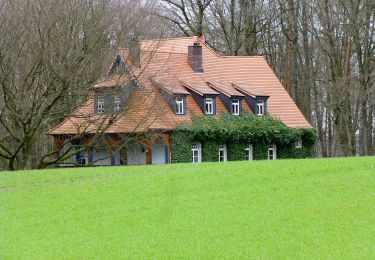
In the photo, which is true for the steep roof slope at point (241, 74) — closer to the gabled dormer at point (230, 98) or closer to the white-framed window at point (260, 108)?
the white-framed window at point (260, 108)

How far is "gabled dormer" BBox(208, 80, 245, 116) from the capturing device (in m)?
45.4

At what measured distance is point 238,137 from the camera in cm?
4400

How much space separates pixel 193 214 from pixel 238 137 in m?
27.8

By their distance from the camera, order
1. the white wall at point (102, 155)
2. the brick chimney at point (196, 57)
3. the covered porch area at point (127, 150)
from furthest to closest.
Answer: the brick chimney at point (196, 57) → the white wall at point (102, 155) → the covered porch area at point (127, 150)

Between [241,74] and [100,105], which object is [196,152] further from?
[100,105]

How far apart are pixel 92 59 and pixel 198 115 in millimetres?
11297

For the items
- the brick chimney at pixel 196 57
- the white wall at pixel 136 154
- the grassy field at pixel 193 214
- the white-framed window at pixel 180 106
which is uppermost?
the brick chimney at pixel 196 57

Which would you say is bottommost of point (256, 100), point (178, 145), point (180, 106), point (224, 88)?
point (178, 145)

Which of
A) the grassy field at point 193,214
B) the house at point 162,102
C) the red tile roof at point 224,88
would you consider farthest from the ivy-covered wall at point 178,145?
the grassy field at point 193,214

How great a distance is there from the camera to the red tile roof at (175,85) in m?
36.0

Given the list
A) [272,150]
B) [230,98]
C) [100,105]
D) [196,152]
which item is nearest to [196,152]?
[196,152]

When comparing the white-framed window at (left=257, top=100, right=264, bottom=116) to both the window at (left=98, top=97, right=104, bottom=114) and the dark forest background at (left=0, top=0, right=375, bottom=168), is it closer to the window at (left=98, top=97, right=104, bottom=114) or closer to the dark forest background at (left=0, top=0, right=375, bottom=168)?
the dark forest background at (left=0, top=0, right=375, bottom=168)

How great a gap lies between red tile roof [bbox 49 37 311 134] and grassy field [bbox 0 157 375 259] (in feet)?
38.7

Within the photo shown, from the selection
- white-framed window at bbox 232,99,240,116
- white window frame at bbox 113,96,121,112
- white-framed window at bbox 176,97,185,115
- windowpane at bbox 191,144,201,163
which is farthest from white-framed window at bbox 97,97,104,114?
white-framed window at bbox 232,99,240,116
